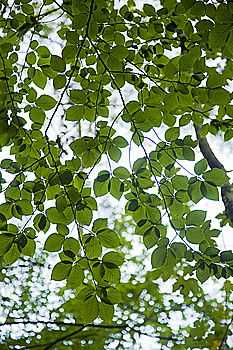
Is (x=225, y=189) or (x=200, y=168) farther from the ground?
(x=225, y=189)

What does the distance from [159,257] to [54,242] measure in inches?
7.7

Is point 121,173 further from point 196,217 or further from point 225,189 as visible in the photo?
point 225,189

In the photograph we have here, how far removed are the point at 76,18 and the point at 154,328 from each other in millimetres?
2107

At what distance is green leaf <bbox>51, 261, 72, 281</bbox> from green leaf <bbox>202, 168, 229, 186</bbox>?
11.8 inches

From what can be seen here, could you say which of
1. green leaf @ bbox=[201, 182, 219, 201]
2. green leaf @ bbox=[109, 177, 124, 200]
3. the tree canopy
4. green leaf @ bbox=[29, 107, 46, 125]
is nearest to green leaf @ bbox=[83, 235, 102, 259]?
the tree canopy

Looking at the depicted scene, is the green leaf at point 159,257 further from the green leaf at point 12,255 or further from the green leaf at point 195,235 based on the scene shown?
the green leaf at point 12,255

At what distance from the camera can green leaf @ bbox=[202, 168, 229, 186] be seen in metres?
0.72

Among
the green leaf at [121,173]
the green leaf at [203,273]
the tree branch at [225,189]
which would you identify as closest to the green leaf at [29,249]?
the green leaf at [121,173]

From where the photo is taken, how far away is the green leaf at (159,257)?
0.71 metres

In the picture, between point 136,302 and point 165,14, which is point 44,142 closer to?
point 165,14

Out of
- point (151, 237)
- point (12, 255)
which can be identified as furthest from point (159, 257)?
point (12, 255)

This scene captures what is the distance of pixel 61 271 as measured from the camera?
673mm

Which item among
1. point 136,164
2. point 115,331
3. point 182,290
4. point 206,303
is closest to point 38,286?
point 115,331

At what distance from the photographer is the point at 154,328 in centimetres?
238
